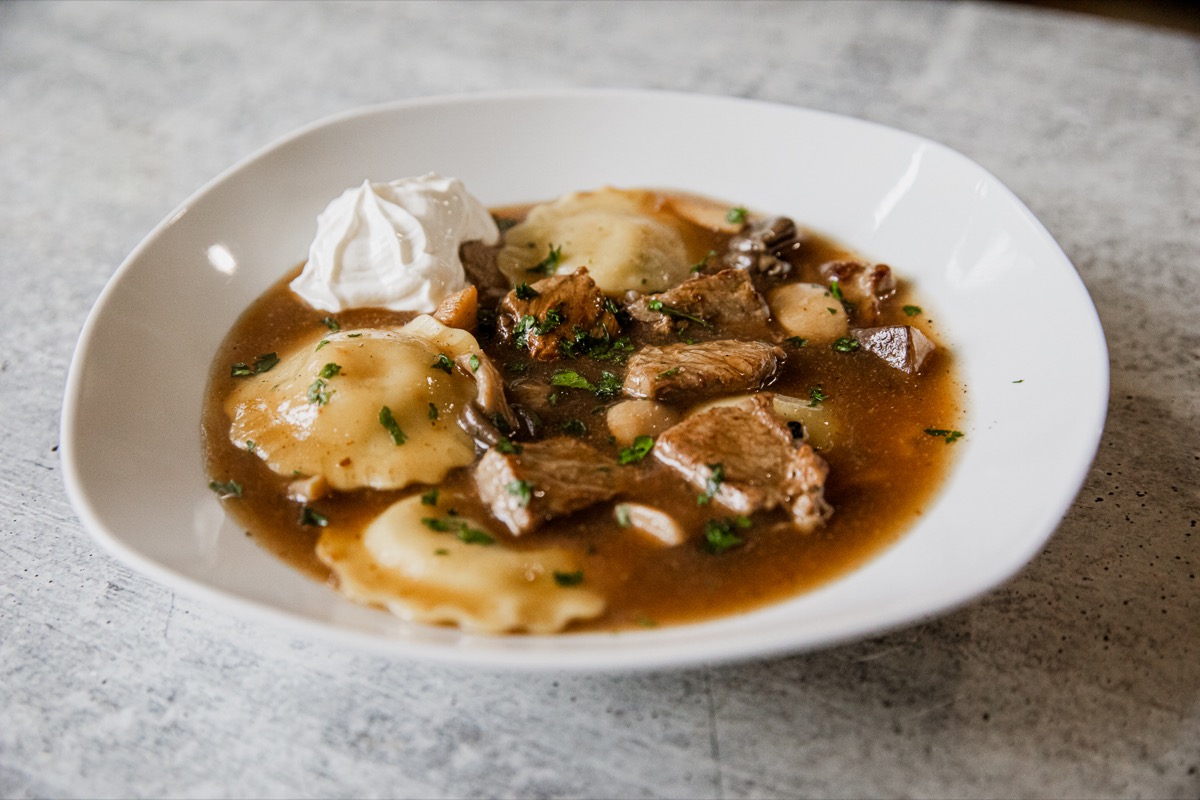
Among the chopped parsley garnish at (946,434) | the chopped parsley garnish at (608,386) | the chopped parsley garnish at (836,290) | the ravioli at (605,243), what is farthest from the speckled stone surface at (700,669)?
the ravioli at (605,243)

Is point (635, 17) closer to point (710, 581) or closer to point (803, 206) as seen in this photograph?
point (803, 206)

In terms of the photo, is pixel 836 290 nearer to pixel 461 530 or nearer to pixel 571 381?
pixel 571 381

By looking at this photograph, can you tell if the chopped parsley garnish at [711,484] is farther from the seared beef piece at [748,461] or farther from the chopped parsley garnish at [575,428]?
the chopped parsley garnish at [575,428]

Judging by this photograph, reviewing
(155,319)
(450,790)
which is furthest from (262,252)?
(450,790)

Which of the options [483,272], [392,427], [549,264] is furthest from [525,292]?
[392,427]

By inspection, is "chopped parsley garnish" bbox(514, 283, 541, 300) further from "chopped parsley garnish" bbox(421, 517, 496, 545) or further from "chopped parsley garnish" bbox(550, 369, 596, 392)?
"chopped parsley garnish" bbox(421, 517, 496, 545)

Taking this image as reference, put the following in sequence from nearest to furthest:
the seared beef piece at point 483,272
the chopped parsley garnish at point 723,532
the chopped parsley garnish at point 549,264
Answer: the chopped parsley garnish at point 723,532
the seared beef piece at point 483,272
the chopped parsley garnish at point 549,264
